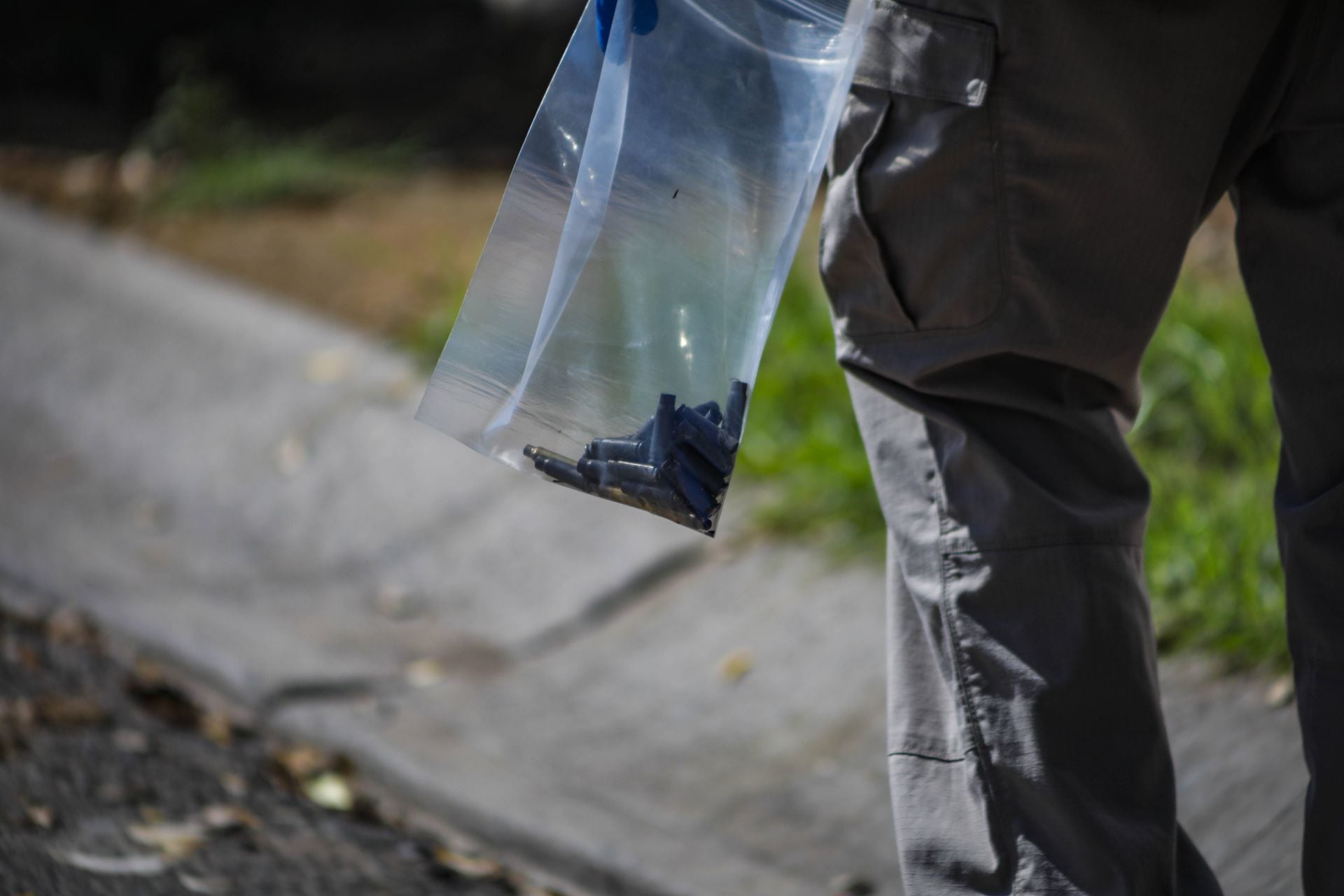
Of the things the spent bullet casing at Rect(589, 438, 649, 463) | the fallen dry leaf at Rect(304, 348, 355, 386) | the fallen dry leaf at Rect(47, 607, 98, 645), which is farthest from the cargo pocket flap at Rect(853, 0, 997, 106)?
the fallen dry leaf at Rect(304, 348, 355, 386)

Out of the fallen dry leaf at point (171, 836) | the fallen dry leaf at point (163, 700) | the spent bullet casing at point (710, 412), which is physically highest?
the spent bullet casing at point (710, 412)

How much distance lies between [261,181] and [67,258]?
0.96 m

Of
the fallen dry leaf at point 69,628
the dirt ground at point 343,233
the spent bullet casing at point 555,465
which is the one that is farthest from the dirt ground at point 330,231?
the spent bullet casing at point 555,465

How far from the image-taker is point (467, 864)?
2.25m

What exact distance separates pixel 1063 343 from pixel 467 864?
136cm

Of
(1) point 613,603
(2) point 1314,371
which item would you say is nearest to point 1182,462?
(1) point 613,603

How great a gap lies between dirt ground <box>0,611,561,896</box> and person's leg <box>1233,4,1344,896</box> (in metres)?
1.25

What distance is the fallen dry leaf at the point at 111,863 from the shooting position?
1.98m

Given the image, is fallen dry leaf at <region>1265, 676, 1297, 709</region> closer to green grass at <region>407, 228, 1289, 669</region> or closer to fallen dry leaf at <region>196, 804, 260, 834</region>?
green grass at <region>407, 228, 1289, 669</region>

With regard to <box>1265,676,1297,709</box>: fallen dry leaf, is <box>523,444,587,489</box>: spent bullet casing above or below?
above

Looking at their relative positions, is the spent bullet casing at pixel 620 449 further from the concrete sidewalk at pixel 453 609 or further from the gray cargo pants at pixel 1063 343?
the concrete sidewalk at pixel 453 609

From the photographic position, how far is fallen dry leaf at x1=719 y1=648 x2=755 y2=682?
279 centimetres

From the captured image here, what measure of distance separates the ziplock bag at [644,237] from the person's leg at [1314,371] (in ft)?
1.57

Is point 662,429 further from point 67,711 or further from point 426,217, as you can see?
point 426,217
